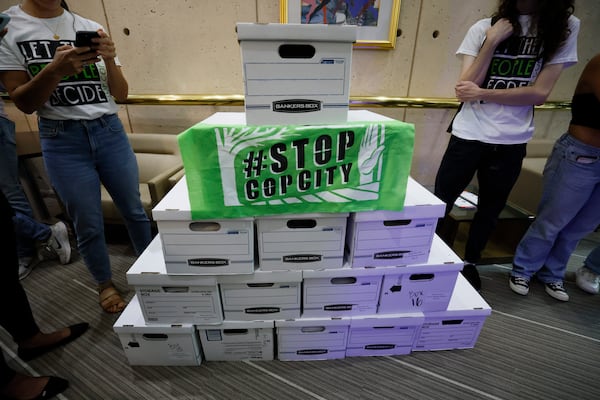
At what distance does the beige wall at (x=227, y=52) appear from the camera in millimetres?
2049

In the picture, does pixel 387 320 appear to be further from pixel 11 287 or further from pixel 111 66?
pixel 111 66

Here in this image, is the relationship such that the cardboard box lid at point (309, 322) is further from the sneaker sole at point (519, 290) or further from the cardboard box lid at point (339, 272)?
the sneaker sole at point (519, 290)

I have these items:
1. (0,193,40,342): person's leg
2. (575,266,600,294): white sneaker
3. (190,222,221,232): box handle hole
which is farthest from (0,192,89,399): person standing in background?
(575,266,600,294): white sneaker

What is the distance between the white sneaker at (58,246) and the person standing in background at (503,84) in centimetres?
238

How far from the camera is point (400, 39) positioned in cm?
212

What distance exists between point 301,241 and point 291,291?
0.24 metres

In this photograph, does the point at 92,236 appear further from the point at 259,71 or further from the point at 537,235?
the point at 537,235

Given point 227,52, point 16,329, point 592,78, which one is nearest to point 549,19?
point 592,78

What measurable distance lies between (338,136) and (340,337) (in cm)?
89

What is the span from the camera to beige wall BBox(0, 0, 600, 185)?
2049 mm

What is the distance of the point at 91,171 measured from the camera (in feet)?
4.19

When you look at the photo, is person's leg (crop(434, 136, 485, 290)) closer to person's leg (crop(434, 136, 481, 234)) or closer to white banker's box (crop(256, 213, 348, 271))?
person's leg (crop(434, 136, 481, 234))

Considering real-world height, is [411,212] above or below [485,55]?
below

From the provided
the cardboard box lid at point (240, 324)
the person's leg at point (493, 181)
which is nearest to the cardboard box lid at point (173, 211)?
the cardboard box lid at point (240, 324)
